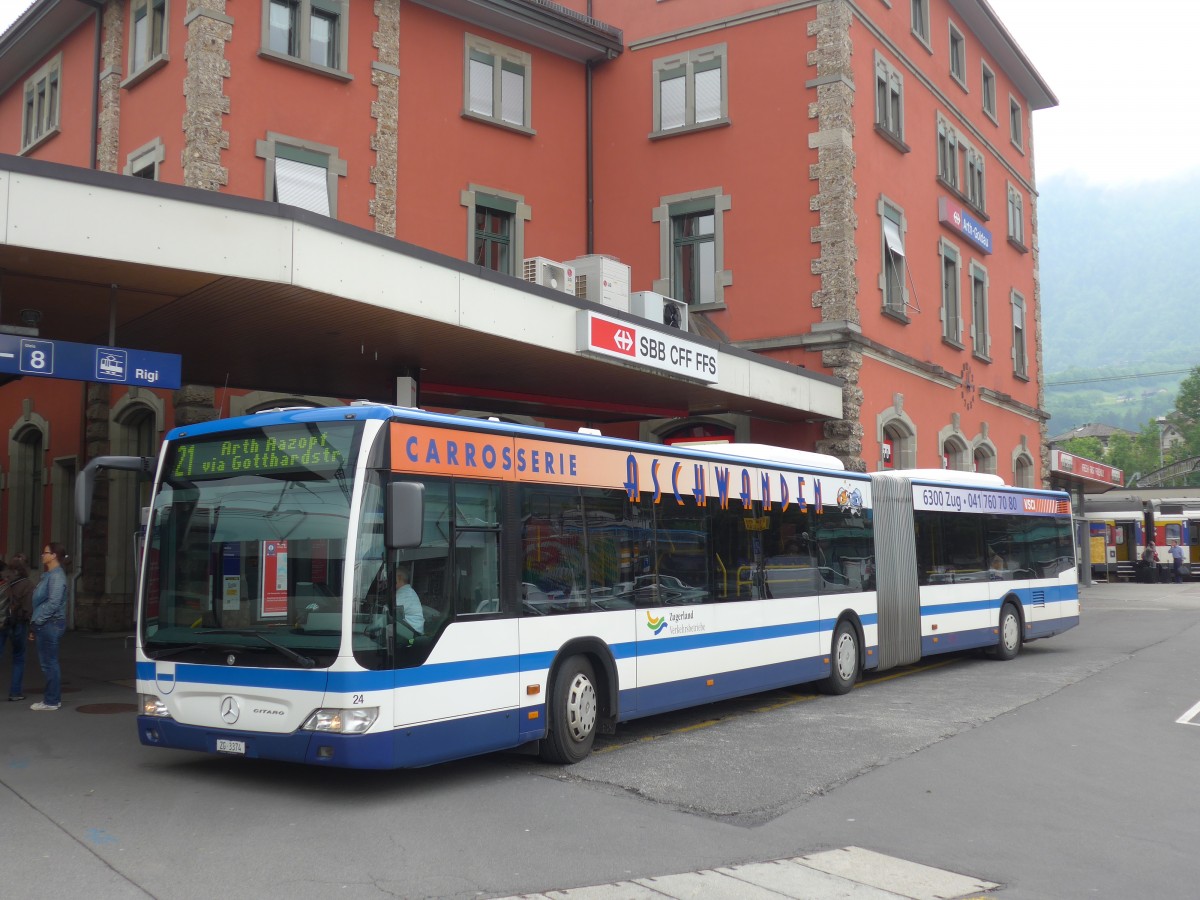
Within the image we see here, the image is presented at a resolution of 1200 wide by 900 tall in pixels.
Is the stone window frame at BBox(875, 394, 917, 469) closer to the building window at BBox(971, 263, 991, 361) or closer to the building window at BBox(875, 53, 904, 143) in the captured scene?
the building window at BBox(875, 53, 904, 143)

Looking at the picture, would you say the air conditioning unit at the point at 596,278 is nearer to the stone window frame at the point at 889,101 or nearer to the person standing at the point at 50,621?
the stone window frame at the point at 889,101

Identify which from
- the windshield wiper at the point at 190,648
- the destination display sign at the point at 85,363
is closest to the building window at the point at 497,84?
the destination display sign at the point at 85,363

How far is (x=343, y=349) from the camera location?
1519 cm

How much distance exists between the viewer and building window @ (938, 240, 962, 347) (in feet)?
93.2

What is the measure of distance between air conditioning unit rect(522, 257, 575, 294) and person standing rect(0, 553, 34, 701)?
8.18m

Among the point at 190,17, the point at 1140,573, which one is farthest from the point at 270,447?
the point at 1140,573

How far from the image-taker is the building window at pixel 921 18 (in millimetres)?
27344

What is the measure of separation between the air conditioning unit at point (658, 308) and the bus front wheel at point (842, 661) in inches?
256

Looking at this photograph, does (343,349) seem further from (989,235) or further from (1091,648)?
(989,235)

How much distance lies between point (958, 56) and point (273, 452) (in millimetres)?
26632

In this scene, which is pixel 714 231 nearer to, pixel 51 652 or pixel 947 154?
pixel 947 154

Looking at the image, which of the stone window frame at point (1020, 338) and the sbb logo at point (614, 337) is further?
the stone window frame at point (1020, 338)

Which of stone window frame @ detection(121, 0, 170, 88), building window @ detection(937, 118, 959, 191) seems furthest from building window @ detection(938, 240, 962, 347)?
stone window frame @ detection(121, 0, 170, 88)

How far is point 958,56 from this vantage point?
99.3ft
